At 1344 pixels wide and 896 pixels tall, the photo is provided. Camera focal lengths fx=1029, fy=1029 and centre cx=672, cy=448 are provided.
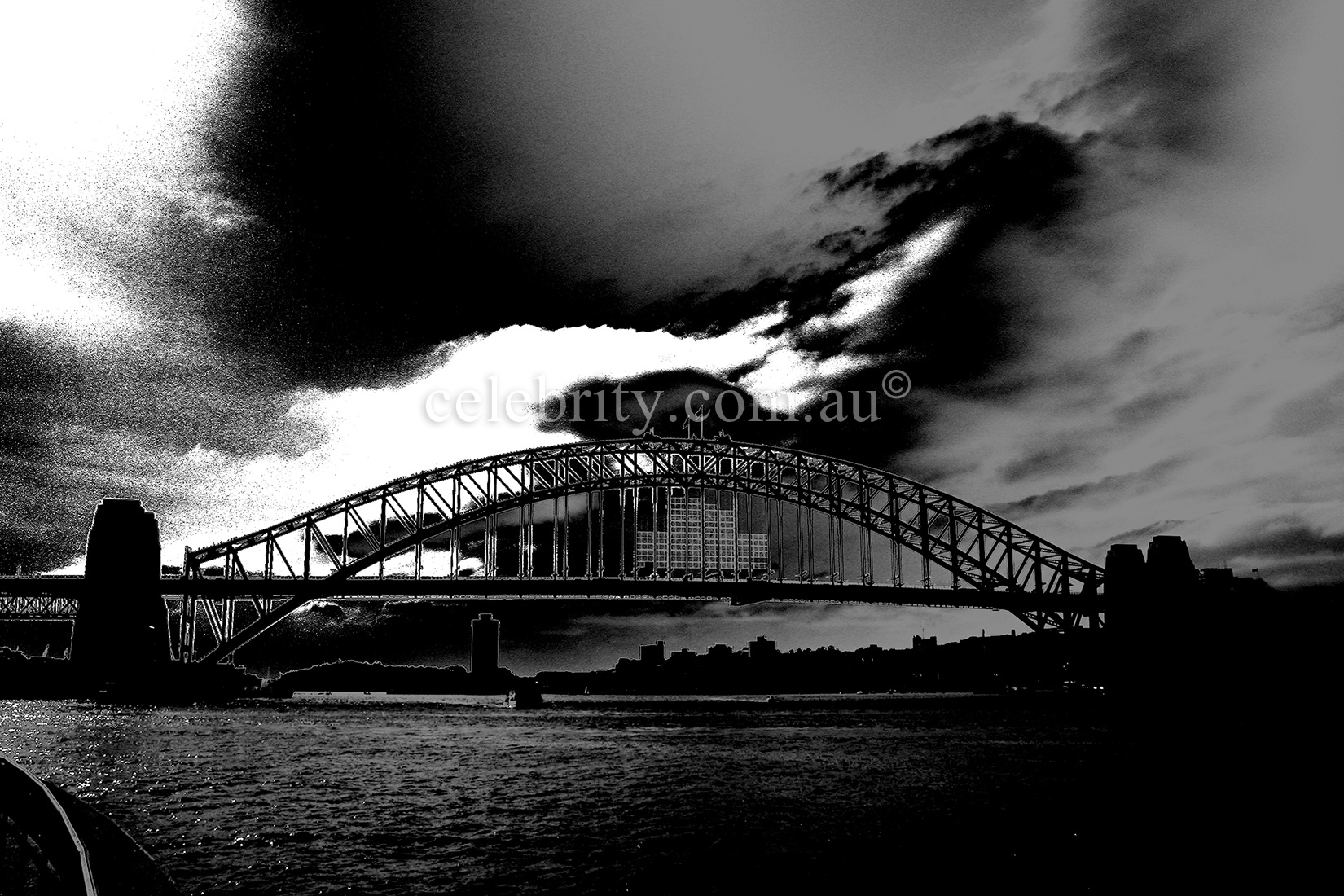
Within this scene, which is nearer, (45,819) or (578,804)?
(45,819)

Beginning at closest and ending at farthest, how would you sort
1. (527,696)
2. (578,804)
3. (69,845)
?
(69,845)
(578,804)
(527,696)

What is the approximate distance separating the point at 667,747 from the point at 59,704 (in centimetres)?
4219

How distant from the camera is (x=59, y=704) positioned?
5700 cm

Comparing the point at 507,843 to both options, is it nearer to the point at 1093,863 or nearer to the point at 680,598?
the point at 1093,863

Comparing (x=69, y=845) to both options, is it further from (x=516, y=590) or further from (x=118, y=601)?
(x=118, y=601)

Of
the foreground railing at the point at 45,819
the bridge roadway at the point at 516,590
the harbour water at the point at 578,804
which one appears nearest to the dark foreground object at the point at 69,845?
the foreground railing at the point at 45,819

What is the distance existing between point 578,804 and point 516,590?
1501 inches

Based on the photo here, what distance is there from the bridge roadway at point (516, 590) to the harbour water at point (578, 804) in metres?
17.3

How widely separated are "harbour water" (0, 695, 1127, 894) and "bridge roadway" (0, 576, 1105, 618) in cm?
1726

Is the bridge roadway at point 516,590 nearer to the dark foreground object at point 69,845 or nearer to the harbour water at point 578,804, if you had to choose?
the harbour water at point 578,804

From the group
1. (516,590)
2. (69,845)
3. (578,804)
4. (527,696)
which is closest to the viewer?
(69,845)

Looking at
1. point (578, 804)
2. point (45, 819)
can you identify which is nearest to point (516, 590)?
point (578, 804)

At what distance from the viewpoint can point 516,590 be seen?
56.4m

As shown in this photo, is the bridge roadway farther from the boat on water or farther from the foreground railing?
the foreground railing
